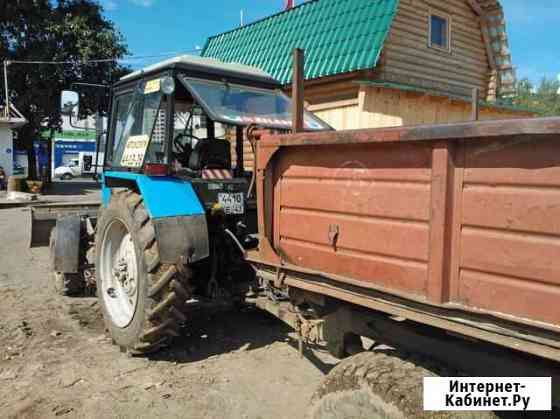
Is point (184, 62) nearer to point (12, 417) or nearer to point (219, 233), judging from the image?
point (219, 233)

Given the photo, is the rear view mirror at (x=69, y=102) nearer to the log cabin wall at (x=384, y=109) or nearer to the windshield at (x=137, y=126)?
the windshield at (x=137, y=126)

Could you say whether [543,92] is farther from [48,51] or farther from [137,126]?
[137,126]

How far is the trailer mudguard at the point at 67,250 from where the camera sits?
5422 mm

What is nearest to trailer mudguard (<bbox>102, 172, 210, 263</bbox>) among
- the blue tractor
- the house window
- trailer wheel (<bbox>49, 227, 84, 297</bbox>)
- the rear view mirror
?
the blue tractor

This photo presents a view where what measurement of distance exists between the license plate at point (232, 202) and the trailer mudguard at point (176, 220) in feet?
0.73

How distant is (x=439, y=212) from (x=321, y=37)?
10.4 meters

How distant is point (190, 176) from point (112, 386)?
1.73m

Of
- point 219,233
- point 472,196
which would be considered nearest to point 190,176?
point 219,233

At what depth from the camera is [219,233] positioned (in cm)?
415

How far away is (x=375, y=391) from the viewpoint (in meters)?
2.16

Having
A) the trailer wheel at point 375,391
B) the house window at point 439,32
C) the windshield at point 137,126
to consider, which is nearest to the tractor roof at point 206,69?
the windshield at point 137,126

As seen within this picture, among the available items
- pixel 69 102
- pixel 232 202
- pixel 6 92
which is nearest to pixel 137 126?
pixel 69 102

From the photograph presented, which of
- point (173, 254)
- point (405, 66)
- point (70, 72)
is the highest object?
point (70, 72)

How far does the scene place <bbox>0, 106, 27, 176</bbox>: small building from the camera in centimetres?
2236
